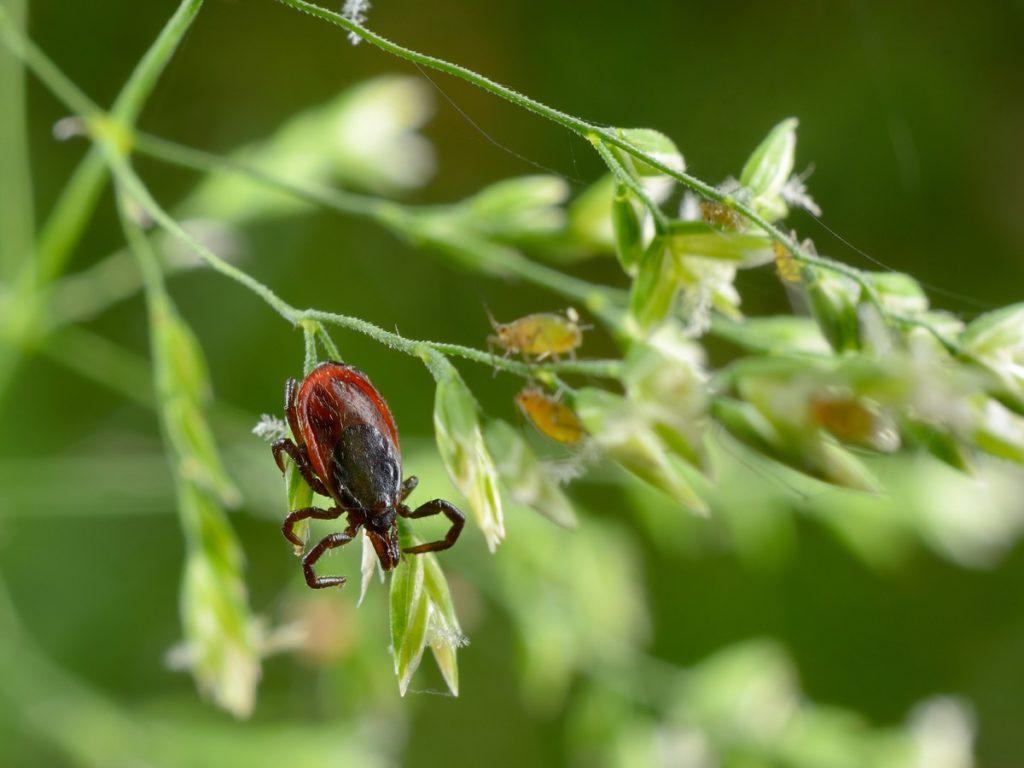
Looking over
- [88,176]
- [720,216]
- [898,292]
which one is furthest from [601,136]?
[88,176]

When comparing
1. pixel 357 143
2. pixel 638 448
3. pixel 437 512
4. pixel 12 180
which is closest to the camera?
pixel 638 448

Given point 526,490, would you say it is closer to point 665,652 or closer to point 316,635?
point 316,635

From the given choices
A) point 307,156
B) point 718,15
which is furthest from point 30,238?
point 718,15

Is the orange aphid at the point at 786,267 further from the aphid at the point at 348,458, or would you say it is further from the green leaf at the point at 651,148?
the aphid at the point at 348,458

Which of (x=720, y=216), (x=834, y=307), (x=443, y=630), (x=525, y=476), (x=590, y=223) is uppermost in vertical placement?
(x=590, y=223)

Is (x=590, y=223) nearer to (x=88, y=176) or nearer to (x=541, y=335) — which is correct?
(x=541, y=335)

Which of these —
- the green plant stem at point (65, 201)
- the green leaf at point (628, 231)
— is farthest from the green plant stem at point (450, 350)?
the green plant stem at point (65, 201)

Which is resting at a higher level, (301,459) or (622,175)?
(622,175)

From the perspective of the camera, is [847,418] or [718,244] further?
[718,244]
